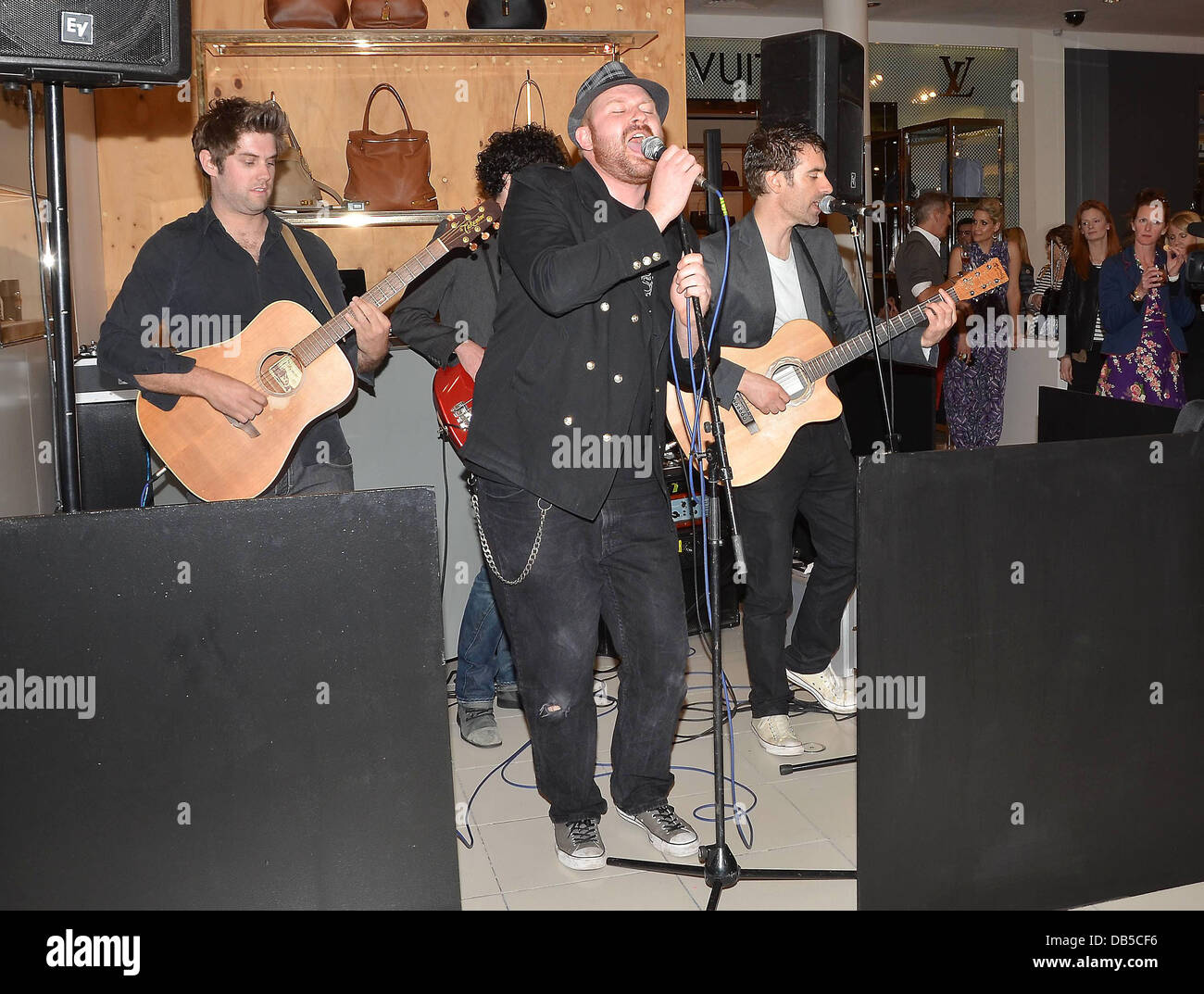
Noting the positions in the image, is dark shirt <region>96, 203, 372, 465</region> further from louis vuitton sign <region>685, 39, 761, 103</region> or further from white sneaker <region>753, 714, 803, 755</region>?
louis vuitton sign <region>685, 39, 761, 103</region>

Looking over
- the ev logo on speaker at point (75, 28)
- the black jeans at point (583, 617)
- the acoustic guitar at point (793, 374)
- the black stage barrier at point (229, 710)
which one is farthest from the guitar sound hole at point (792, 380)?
the ev logo on speaker at point (75, 28)

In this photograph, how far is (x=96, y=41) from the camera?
216 cm

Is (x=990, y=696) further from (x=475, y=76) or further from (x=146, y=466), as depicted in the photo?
(x=475, y=76)

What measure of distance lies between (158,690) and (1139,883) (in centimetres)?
194

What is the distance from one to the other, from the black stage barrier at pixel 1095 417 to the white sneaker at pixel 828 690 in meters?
1.08

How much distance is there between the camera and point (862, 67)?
3574 mm

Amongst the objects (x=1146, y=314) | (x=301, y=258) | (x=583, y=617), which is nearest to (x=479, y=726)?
(x=583, y=617)

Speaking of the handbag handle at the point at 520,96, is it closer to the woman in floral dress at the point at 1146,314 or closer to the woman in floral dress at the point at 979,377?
the woman in floral dress at the point at 979,377

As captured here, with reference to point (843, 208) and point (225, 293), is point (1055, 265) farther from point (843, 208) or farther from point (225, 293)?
point (225, 293)

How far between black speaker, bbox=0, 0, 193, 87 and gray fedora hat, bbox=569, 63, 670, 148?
0.81 meters

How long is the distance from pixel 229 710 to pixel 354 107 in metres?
3.57

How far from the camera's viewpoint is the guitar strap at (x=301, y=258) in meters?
2.97

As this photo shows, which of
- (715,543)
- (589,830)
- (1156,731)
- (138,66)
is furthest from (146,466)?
(1156,731)

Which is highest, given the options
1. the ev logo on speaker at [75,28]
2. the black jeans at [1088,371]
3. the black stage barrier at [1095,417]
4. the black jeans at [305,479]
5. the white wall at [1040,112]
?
the white wall at [1040,112]
